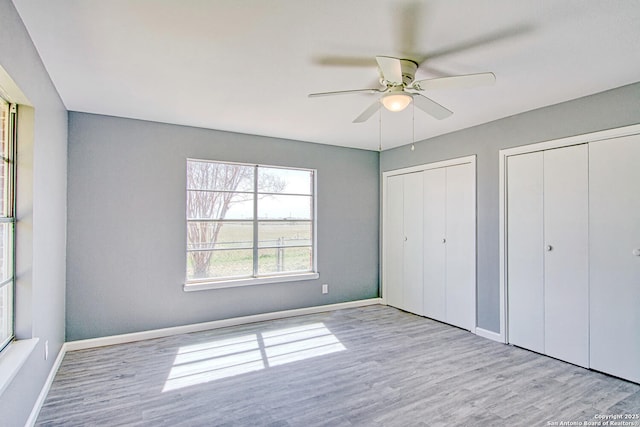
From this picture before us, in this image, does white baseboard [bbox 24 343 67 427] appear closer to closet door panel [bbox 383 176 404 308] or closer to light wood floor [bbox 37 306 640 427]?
light wood floor [bbox 37 306 640 427]

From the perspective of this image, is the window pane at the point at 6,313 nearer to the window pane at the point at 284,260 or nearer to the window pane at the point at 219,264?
the window pane at the point at 219,264

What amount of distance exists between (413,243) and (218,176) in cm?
284

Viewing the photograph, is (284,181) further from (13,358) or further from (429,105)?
(13,358)

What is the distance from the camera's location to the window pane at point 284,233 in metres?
4.69

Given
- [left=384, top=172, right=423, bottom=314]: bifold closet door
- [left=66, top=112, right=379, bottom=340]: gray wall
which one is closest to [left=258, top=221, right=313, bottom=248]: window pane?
[left=66, top=112, right=379, bottom=340]: gray wall

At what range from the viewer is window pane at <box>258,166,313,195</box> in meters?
4.70

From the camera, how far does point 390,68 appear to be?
211cm

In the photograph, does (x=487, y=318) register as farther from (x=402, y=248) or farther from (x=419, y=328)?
(x=402, y=248)

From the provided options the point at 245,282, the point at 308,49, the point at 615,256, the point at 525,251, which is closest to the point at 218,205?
Result: the point at 245,282

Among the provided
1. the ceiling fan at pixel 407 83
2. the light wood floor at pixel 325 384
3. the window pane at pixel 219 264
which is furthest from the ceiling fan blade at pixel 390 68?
the window pane at pixel 219 264

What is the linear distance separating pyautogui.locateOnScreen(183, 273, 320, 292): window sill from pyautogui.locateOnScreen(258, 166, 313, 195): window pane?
117cm

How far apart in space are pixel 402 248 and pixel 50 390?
4.24 m

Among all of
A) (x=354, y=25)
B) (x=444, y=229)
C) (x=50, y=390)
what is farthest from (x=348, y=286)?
(x=354, y=25)

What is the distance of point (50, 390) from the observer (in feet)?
8.84
